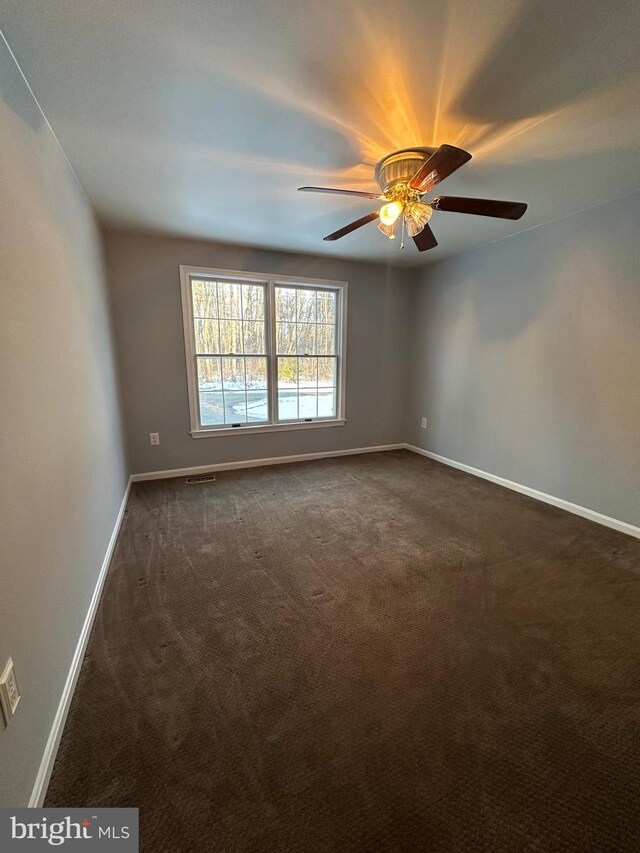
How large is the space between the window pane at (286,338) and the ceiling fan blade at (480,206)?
2.33 m

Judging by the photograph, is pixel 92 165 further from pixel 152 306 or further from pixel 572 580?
pixel 572 580

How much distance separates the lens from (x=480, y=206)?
5.88ft

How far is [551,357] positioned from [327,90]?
8.76 feet

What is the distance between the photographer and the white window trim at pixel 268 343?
3.51 m

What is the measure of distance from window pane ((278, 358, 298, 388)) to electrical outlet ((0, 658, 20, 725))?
336 cm

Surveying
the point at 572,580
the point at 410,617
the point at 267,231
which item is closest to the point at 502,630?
the point at 410,617

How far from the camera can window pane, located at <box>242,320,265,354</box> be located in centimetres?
382

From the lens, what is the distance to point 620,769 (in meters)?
1.11

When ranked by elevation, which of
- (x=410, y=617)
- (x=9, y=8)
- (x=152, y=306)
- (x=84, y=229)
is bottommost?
(x=410, y=617)

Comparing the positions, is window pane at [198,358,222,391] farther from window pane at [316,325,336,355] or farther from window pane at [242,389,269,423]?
window pane at [316,325,336,355]

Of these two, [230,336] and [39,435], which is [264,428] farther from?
[39,435]

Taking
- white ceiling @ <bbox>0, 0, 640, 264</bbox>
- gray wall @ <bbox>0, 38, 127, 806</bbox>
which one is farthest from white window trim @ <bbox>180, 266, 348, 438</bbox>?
gray wall @ <bbox>0, 38, 127, 806</bbox>

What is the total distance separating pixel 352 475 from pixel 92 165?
3.27 m

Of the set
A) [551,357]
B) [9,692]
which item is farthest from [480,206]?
[9,692]
